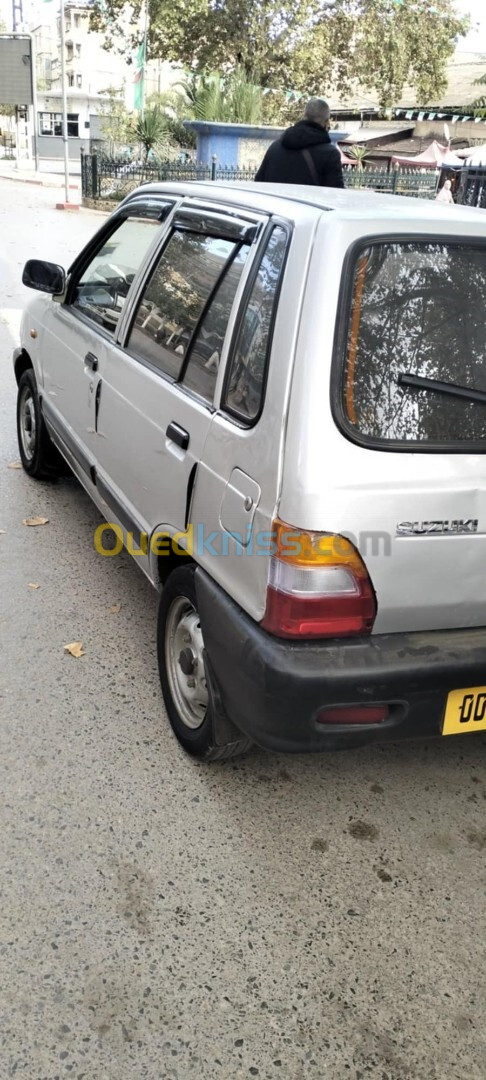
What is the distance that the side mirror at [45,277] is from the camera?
4.34 m

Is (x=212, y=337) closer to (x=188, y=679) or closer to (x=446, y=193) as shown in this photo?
(x=188, y=679)

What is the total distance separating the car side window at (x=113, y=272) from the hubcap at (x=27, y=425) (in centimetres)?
106

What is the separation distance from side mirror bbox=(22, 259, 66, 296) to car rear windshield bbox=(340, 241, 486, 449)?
8.04 feet

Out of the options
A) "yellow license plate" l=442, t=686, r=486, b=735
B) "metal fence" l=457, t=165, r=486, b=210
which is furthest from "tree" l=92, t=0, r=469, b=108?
"yellow license plate" l=442, t=686, r=486, b=735

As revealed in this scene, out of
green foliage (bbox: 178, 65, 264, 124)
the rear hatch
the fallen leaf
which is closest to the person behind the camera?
the rear hatch

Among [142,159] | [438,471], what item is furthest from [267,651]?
[142,159]

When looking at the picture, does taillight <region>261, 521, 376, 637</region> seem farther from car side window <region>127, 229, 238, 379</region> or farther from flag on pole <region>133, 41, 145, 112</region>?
flag on pole <region>133, 41, 145, 112</region>

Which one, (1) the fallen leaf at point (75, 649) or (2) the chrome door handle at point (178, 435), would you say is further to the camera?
(1) the fallen leaf at point (75, 649)

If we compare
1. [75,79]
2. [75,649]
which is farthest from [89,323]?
[75,79]

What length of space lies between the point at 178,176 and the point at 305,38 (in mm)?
11762

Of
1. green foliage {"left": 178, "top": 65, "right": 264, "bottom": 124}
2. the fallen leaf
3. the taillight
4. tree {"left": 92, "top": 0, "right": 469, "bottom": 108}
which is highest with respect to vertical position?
tree {"left": 92, "top": 0, "right": 469, "bottom": 108}

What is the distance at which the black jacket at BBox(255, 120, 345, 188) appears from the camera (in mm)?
6590
